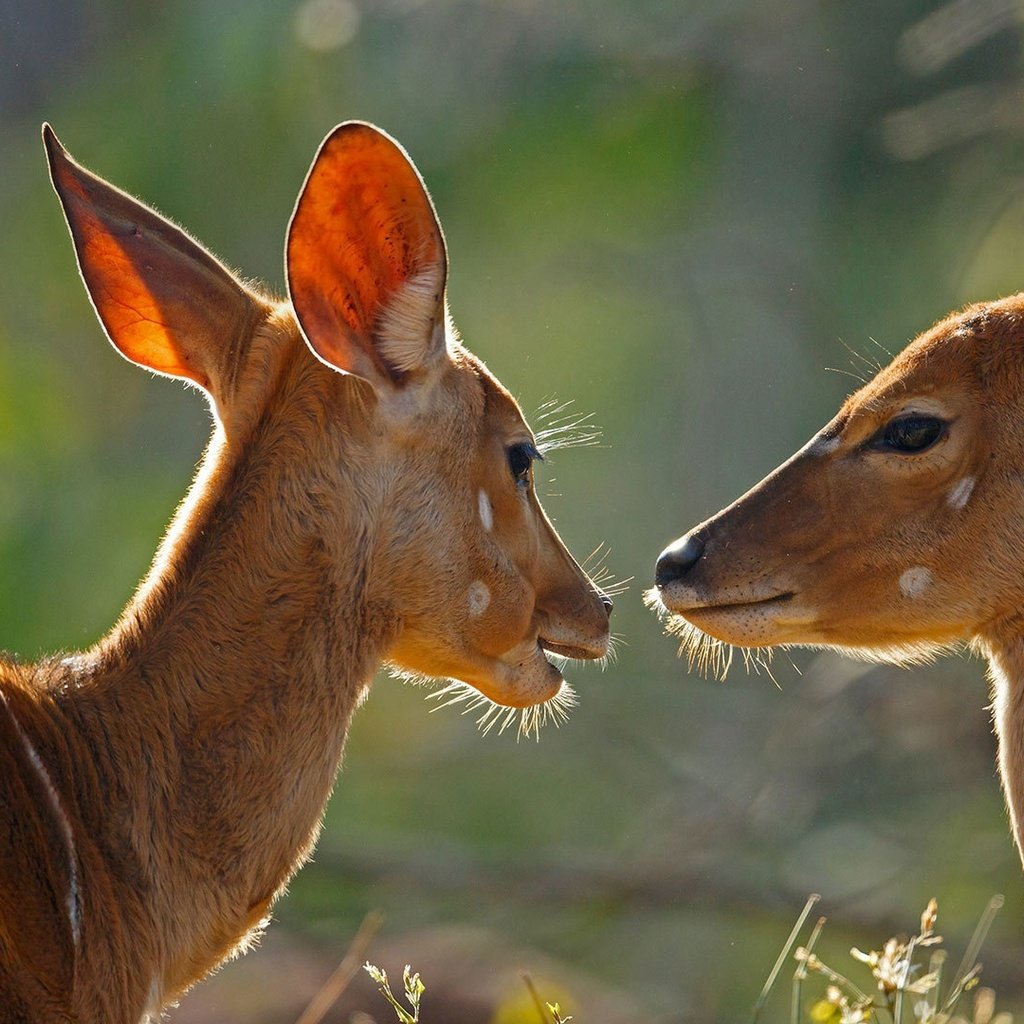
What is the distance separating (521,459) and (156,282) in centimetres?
80

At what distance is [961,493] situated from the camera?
12.3 feet

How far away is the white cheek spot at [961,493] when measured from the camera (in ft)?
12.2

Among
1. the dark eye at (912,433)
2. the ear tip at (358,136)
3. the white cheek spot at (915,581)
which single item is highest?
the ear tip at (358,136)

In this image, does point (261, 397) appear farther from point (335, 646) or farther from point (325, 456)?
point (335, 646)

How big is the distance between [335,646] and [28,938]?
0.76 metres

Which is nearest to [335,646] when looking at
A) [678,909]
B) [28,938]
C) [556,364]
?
[28,938]

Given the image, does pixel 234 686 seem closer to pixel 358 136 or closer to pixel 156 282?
pixel 156 282

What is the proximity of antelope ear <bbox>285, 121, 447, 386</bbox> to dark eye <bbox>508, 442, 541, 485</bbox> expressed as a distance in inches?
12.6

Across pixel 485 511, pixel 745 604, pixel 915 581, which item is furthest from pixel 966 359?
pixel 485 511

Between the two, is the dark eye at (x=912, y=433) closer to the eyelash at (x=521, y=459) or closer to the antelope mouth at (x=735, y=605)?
the antelope mouth at (x=735, y=605)

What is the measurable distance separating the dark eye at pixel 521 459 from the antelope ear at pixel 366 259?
0.32 m

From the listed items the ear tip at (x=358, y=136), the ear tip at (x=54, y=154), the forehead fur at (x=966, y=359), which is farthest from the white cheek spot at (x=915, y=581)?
the ear tip at (x=54, y=154)

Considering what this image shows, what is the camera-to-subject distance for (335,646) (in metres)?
3.17

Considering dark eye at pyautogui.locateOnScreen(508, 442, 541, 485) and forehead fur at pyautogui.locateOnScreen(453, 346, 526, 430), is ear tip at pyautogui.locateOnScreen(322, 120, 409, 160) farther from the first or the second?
dark eye at pyautogui.locateOnScreen(508, 442, 541, 485)
